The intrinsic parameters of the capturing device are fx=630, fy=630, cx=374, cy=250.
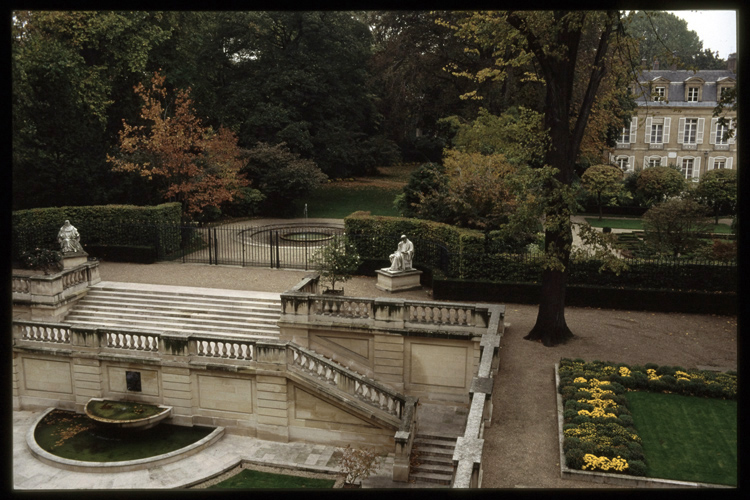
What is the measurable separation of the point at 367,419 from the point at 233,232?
17.2m

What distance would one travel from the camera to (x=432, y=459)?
16.3m

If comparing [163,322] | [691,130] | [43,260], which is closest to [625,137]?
[691,130]

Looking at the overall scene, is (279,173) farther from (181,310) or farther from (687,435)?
(687,435)

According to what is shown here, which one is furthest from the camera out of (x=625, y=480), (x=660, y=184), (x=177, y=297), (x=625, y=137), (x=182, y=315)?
(x=625, y=137)

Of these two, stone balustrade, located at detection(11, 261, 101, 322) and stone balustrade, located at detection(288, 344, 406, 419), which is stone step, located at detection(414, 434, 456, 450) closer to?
stone balustrade, located at detection(288, 344, 406, 419)

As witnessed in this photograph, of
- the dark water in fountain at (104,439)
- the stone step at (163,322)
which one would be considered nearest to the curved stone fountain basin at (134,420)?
the dark water in fountain at (104,439)

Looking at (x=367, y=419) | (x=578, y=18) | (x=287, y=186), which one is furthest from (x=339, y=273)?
(x=287, y=186)

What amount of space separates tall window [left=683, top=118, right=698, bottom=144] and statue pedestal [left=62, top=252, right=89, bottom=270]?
49.1m

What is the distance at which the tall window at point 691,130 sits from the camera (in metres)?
53.5

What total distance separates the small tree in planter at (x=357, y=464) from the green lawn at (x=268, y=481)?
51 centimetres

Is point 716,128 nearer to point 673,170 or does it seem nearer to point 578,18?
point 673,170

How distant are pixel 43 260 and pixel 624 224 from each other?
3497 centimetres

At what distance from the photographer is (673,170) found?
46594 mm

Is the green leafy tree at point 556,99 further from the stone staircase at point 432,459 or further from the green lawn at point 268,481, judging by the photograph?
the green lawn at point 268,481
